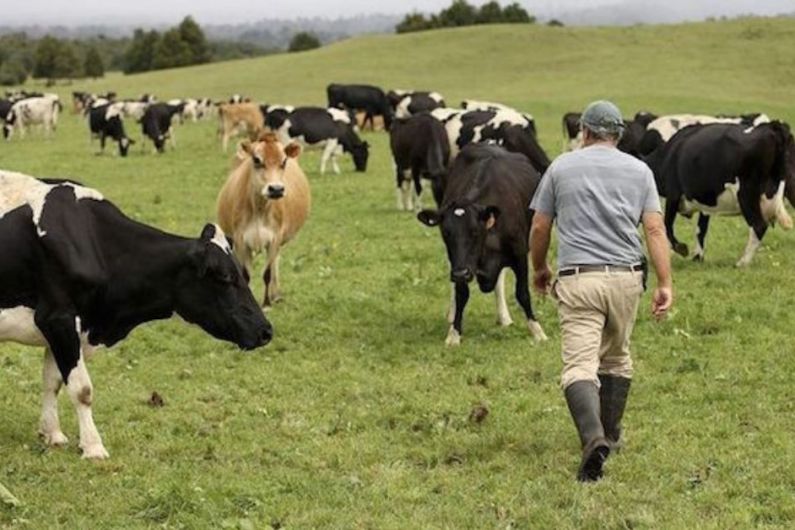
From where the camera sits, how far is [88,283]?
8.09m

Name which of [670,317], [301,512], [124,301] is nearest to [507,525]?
[301,512]

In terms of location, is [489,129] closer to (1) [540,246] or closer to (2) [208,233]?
(2) [208,233]

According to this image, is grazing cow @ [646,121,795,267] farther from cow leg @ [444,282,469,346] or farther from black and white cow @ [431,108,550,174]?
cow leg @ [444,282,469,346]

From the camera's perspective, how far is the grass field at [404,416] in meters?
6.91

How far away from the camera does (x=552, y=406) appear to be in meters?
9.33

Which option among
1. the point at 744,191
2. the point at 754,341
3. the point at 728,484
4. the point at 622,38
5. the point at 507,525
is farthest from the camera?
the point at 622,38

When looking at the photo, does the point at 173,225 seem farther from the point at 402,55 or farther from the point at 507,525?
the point at 402,55

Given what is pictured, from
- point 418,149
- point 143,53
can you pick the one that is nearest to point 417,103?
point 418,149

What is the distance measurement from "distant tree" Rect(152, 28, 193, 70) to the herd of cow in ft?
304

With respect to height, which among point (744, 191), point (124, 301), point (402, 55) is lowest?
point (402, 55)

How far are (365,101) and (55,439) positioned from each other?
39.8 meters

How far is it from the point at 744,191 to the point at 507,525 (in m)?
9.57

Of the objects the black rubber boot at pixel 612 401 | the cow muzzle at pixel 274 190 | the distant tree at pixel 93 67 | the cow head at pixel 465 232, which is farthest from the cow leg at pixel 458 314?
the distant tree at pixel 93 67

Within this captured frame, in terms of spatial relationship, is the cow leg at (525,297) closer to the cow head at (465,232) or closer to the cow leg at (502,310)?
the cow leg at (502,310)
